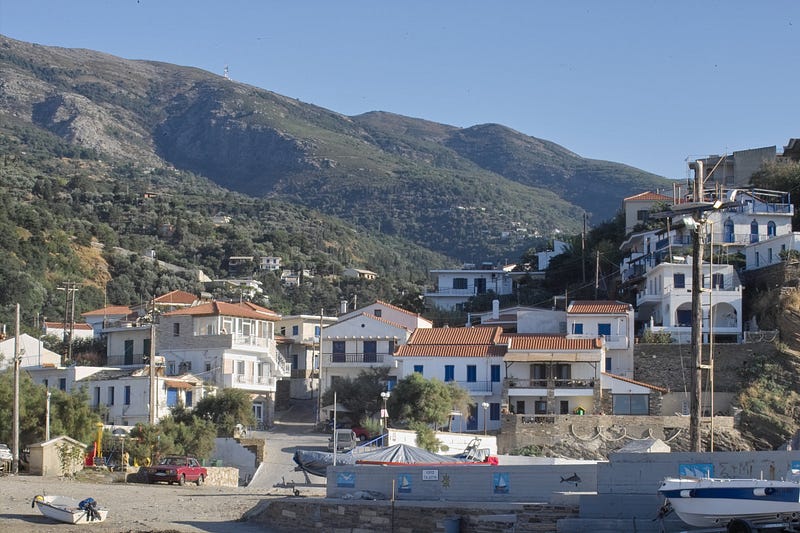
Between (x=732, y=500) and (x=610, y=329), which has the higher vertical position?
(x=610, y=329)

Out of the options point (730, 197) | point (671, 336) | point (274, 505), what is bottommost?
point (274, 505)

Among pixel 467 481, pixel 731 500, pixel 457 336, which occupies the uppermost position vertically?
pixel 457 336

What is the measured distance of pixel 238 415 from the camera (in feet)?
203

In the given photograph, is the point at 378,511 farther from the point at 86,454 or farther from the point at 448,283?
the point at 448,283

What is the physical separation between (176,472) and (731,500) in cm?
2296

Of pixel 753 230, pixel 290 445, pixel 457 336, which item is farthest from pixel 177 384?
pixel 753 230

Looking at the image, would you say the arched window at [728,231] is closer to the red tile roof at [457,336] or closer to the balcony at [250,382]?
the red tile roof at [457,336]

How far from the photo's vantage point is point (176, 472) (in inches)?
1761

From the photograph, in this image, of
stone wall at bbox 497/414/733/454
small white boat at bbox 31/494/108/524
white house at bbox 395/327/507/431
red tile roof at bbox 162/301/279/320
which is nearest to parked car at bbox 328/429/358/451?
stone wall at bbox 497/414/733/454

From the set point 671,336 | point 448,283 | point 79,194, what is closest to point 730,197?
point 671,336

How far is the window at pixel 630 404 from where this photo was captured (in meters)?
63.4

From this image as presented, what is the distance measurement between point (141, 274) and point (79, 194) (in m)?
31.6

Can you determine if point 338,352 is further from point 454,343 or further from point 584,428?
point 584,428

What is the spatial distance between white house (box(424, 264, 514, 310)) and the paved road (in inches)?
878
